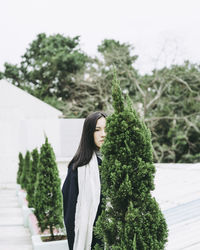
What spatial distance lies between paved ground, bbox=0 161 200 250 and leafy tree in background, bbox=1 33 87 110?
941 cm

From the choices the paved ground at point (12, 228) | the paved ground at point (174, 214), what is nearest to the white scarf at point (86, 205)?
the paved ground at point (174, 214)

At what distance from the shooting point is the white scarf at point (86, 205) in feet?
8.39

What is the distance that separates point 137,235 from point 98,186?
1.83 ft

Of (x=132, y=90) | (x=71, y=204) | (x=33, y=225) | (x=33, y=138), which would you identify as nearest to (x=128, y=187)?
(x=71, y=204)

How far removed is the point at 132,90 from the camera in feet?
56.2

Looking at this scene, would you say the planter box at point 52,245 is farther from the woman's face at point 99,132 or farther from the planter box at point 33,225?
the woman's face at point 99,132

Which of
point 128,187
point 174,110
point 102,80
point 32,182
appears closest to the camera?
point 128,187

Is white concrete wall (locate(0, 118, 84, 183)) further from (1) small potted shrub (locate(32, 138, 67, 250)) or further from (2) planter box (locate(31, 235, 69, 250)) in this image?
(2) planter box (locate(31, 235, 69, 250))

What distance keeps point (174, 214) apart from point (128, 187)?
2.91 metres

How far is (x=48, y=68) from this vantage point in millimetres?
18719

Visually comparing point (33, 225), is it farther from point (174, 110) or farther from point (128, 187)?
point (174, 110)

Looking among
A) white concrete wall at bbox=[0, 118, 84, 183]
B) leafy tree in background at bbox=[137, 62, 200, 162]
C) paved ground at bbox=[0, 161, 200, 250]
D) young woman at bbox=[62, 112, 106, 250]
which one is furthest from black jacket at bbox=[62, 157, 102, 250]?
leafy tree in background at bbox=[137, 62, 200, 162]

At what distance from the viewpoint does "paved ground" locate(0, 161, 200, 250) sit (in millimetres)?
3965

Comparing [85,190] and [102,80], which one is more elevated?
[102,80]
